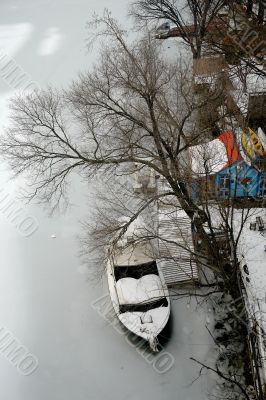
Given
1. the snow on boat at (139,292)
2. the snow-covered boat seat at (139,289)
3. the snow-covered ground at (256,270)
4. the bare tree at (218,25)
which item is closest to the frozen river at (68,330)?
the snow on boat at (139,292)

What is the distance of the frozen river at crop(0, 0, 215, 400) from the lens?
1020cm

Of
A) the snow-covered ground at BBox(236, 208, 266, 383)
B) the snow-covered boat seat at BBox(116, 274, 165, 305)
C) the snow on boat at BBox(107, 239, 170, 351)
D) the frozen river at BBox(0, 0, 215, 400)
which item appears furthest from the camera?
the snow-covered boat seat at BBox(116, 274, 165, 305)

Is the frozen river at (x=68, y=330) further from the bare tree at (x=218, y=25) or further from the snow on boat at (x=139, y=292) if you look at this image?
the bare tree at (x=218, y=25)

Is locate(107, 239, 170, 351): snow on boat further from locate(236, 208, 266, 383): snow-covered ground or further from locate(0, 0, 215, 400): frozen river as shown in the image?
locate(236, 208, 266, 383): snow-covered ground

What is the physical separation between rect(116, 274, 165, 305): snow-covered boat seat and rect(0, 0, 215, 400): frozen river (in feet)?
2.68

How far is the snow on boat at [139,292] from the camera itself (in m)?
10.4

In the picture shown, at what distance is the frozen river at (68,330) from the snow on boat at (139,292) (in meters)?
0.68

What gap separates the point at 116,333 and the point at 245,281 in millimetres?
3725

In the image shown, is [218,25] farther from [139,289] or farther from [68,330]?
[68,330]

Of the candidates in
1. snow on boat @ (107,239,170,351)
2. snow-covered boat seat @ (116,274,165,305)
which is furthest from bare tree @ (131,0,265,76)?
snow-covered boat seat @ (116,274,165,305)

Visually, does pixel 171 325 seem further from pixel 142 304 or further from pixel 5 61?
pixel 5 61

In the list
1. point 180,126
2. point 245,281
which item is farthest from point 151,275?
point 180,126

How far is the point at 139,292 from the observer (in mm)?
11164

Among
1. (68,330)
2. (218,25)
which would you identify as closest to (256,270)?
(68,330)
